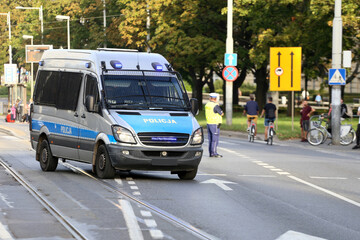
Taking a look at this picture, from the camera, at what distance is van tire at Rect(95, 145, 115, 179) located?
1559 centimetres

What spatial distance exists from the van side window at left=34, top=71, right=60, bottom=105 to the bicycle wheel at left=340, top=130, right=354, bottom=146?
47.0 feet

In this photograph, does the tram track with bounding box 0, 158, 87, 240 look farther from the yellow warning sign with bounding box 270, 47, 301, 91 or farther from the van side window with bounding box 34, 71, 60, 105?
the yellow warning sign with bounding box 270, 47, 301, 91

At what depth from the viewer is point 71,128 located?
55.7 feet

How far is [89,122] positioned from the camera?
53.5 ft

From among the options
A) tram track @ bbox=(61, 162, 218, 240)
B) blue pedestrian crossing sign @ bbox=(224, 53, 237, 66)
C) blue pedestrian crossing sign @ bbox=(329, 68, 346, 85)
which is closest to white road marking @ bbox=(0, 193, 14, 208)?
tram track @ bbox=(61, 162, 218, 240)

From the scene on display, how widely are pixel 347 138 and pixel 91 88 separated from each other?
51.0ft

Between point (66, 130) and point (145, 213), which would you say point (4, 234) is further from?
point (66, 130)

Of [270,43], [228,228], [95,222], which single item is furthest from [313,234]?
[270,43]

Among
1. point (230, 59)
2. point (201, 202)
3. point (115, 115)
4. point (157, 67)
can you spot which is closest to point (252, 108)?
point (230, 59)

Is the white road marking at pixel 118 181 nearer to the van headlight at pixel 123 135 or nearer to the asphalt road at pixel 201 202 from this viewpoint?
the asphalt road at pixel 201 202

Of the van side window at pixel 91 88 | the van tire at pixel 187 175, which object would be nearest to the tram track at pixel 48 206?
the van side window at pixel 91 88

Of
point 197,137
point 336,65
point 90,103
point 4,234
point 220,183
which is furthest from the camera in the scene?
point 336,65

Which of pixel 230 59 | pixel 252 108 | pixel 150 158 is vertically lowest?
pixel 150 158

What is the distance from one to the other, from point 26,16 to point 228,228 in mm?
81721
